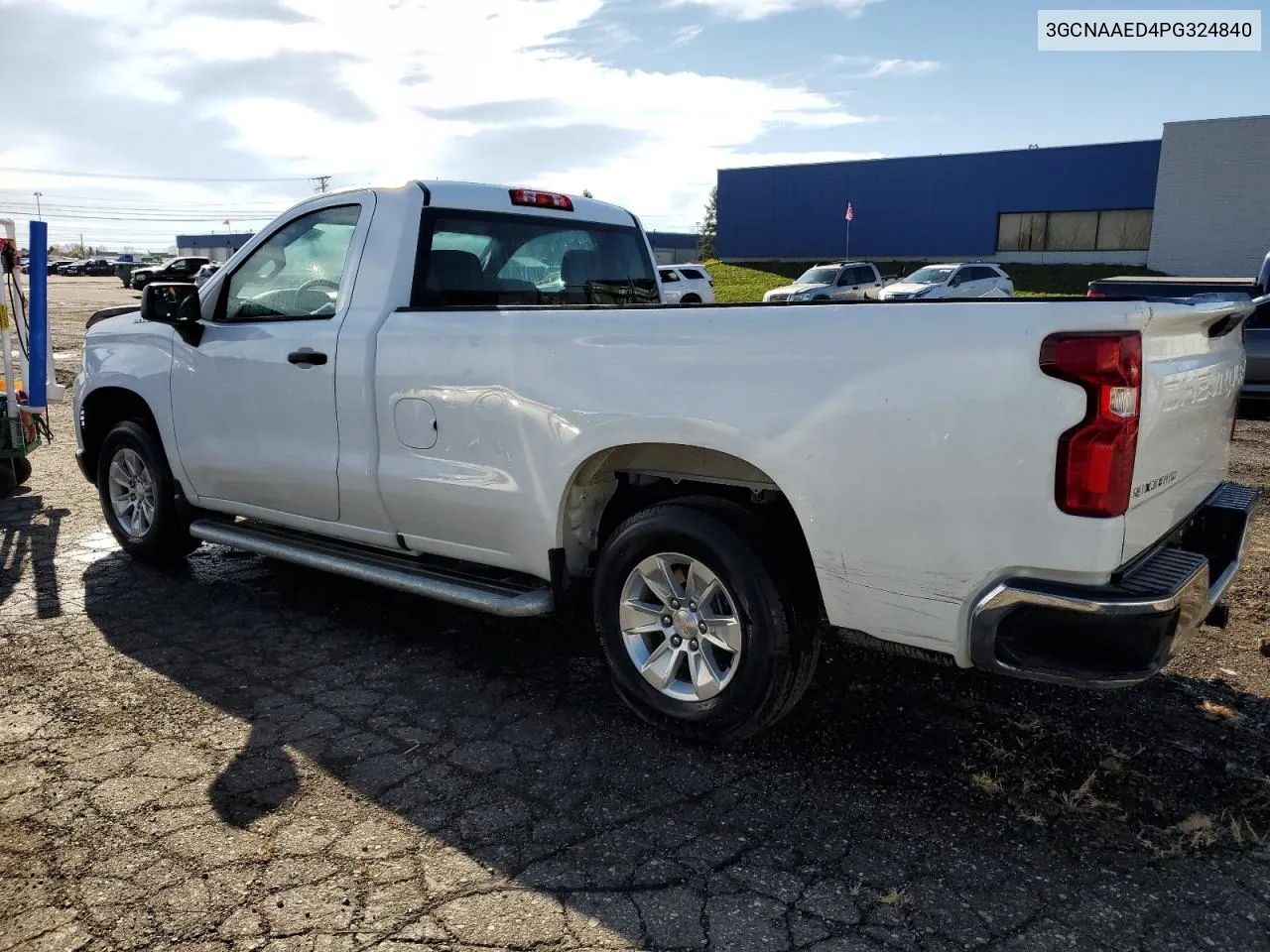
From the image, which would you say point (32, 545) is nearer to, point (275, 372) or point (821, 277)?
point (275, 372)

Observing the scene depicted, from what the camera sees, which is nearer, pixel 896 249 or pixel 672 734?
pixel 672 734

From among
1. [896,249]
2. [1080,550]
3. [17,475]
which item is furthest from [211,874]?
[896,249]

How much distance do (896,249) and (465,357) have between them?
140ft

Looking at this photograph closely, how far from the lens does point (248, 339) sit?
4699 millimetres

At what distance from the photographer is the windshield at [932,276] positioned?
89.0 ft

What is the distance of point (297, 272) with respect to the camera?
15.4ft

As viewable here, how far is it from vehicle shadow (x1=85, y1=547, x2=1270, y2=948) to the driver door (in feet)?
2.51

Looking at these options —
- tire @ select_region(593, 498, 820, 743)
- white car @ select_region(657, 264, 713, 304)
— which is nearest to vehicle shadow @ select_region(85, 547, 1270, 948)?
tire @ select_region(593, 498, 820, 743)

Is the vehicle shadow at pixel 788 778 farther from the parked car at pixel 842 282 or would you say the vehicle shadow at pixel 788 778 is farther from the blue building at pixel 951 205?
the blue building at pixel 951 205

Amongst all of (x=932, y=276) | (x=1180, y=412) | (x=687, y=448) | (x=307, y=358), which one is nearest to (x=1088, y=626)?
(x=1180, y=412)

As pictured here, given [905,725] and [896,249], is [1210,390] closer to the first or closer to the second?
[905,725]

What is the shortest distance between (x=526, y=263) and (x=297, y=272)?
1081mm

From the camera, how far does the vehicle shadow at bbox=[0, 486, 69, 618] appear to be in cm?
522

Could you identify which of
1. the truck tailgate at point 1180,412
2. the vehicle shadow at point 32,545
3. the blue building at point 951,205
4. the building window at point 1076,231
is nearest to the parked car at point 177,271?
the vehicle shadow at point 32,545
